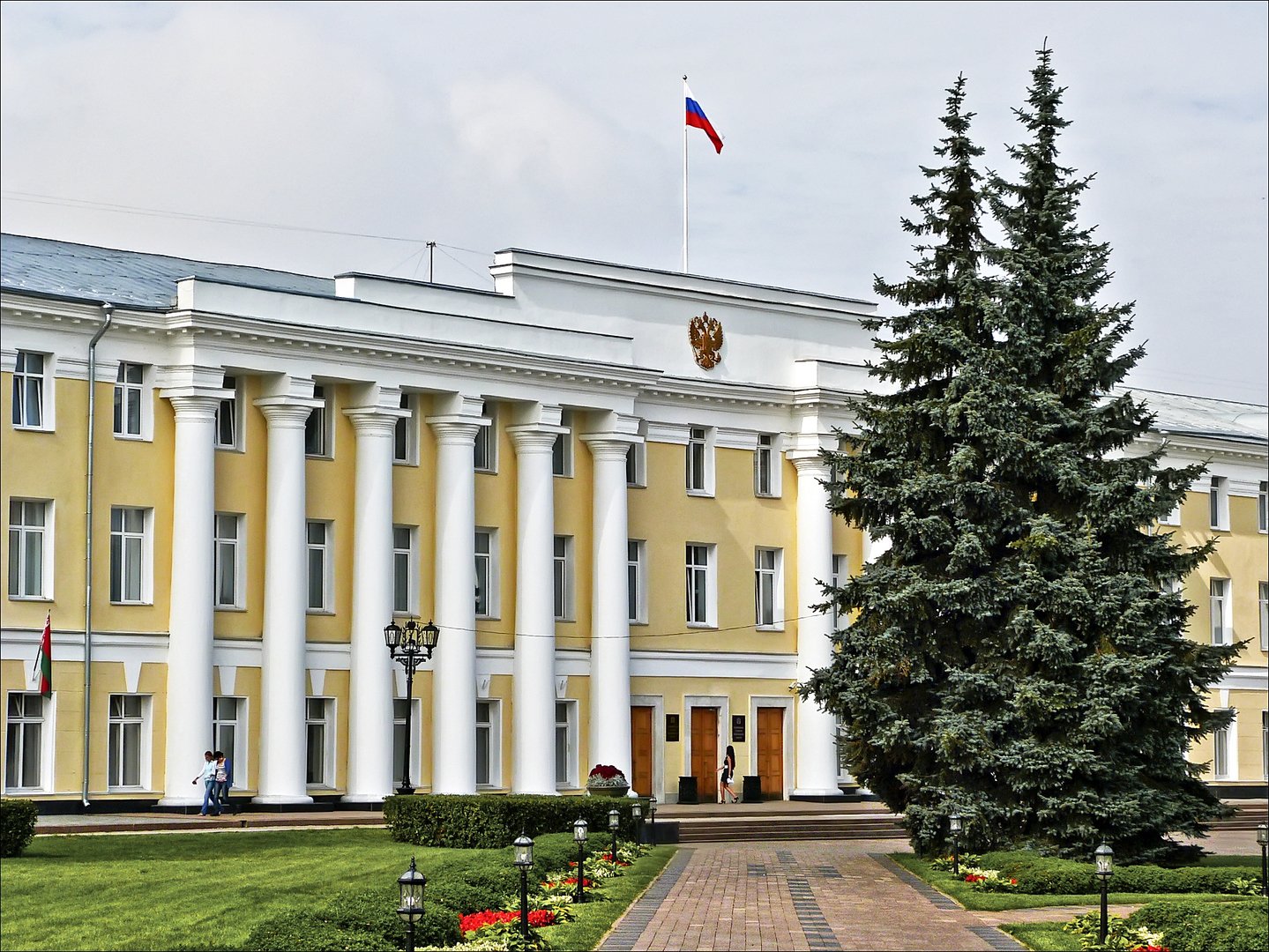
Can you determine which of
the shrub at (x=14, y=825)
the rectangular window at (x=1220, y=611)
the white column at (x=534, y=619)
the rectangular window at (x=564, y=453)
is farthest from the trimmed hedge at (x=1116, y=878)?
the rectangular window at (x=1220, y=611)

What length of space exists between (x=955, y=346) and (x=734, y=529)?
2026cm

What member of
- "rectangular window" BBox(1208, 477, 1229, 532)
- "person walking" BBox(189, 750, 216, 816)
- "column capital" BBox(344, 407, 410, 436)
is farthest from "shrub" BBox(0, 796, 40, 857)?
"rectangular window" BBox(1208, 477, 1229, 532)

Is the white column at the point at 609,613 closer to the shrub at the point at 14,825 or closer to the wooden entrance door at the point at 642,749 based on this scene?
the wooden entrance door at the point at 642,749

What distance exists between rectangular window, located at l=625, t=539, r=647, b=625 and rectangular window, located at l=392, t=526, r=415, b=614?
21.7 ft

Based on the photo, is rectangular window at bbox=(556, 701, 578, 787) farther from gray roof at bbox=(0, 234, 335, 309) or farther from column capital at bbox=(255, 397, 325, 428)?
gray roof at bbox=(0, 234, 335, 309)

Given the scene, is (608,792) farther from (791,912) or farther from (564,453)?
(791,912)

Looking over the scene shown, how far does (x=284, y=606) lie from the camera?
41.8 m

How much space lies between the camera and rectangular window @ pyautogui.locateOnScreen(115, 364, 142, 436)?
4038 cm

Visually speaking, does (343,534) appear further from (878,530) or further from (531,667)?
Answer: (878,530)

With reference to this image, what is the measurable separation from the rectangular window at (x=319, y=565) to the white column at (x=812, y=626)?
533 inches

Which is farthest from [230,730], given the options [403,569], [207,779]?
[403,569]

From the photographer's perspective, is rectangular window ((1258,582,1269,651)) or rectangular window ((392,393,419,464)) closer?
rectangular window ((392,393,419,464))

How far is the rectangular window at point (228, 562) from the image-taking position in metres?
42.0

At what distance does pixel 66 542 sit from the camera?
129 ft
